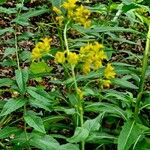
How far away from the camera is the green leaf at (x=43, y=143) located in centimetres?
212

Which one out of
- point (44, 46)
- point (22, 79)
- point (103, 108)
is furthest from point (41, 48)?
point (103, 108)

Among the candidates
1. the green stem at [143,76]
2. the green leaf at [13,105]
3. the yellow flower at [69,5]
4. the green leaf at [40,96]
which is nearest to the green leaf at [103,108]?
the green stem at [143,76]

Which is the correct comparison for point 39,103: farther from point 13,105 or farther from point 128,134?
point 128,134

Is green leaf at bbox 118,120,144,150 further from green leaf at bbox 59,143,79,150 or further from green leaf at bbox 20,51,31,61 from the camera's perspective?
green leaf at bbox 20,51,31,61

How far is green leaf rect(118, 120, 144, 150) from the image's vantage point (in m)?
2.10

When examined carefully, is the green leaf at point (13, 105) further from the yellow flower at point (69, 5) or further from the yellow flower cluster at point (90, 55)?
the yellow flower at point (69, 5)

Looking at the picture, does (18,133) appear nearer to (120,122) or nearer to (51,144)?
(51,144)

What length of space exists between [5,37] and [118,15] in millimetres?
4043

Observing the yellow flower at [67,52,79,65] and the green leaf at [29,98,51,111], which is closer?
the yellow flower at [67,52,79,65]

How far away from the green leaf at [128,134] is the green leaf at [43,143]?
0.30m

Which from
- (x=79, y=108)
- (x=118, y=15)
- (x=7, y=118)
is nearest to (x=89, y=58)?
(x=79, y=108)

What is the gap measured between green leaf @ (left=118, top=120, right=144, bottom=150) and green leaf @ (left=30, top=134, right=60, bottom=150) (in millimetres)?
301

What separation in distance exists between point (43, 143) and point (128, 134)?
0.41m

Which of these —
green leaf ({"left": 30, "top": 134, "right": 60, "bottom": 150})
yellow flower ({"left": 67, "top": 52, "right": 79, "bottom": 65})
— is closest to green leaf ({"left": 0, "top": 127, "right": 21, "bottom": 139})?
green leaf ({"left": 30, "top": 134, "right": 60, "bottom": 150})
